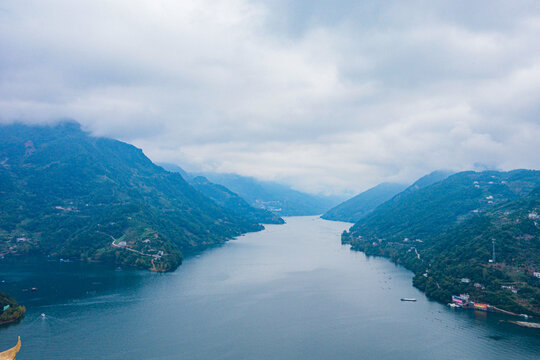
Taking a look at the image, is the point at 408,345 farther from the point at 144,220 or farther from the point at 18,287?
the point at 144,220

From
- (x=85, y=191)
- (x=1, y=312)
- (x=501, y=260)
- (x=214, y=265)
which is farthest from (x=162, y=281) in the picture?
(x=85, y=191)

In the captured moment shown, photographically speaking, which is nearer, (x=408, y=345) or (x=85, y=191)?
(x=408, y=345)

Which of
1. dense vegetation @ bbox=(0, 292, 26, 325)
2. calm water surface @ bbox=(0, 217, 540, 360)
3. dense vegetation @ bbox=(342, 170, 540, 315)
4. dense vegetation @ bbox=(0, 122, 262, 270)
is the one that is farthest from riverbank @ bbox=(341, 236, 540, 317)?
dense vegetation @ bbox=(0, 292, 26, 325)

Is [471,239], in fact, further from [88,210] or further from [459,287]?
[88,210]

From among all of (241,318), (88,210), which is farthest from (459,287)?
(88,210)

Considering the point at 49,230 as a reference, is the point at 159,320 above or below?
below

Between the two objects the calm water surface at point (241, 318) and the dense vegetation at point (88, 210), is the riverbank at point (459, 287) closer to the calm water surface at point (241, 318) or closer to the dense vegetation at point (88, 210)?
the calm water surface at point (241, 318)

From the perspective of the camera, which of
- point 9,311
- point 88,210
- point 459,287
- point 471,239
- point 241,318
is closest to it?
point 9,311
